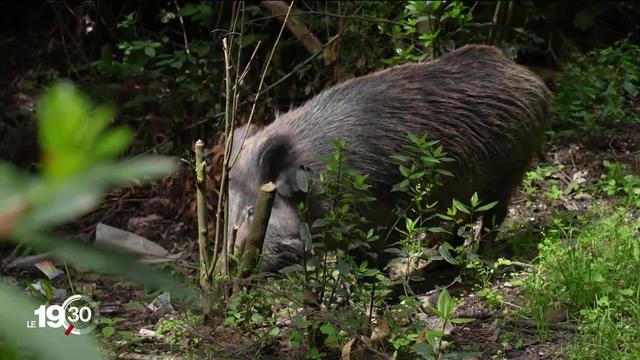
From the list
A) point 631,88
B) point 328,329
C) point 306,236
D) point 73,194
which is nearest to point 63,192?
point 73,194

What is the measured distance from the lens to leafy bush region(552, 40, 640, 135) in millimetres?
6277

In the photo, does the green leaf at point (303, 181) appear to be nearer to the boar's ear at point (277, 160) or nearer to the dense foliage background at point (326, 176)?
the dense foliage background at point (326, 176)

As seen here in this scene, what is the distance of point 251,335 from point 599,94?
375 centimetres

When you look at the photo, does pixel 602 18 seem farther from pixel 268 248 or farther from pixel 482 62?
pixel 268 248

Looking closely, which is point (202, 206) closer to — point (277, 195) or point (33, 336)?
point (277, 195)

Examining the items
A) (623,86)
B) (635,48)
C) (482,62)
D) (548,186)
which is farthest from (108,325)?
(635,48)

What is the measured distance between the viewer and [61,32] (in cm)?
812

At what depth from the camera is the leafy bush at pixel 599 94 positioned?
6277 millimetres

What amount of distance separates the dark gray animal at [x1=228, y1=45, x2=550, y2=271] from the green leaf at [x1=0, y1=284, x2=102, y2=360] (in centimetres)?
414

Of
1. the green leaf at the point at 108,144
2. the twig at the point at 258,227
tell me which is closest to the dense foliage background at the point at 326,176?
the green leaf at the point at 108,144

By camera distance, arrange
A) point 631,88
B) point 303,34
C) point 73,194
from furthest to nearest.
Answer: point 303,34, point 631,88, point 73,194

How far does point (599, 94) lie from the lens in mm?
6441

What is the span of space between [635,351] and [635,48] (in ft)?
13.1

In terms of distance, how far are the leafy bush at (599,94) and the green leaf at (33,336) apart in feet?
19.9
